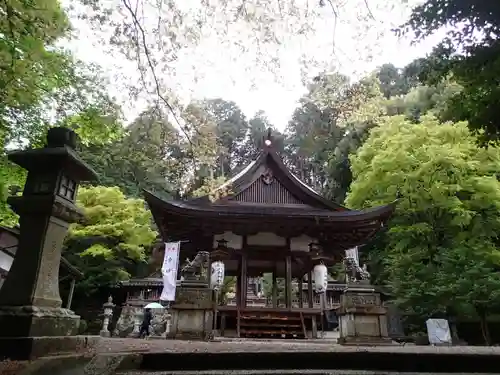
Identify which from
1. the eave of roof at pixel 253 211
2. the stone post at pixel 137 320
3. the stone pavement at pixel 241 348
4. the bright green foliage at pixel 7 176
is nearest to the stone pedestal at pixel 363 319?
the stone pavement at pixel 241 348

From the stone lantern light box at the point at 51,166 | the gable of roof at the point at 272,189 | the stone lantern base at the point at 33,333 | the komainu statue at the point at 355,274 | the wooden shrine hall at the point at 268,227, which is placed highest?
the gable of roof at the point at 272,189

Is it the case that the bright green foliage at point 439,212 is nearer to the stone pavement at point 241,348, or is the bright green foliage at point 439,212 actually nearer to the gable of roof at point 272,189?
the gable of roof at point 272,189

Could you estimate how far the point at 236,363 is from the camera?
11.7ft

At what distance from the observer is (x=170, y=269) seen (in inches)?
526

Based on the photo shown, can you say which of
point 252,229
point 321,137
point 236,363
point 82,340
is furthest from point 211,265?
point 321,137

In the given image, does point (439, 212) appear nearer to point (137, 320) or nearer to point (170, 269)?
point (170, 269)

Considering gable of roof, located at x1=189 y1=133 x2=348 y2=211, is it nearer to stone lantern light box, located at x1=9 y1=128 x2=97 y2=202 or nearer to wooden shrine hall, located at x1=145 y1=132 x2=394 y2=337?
wooden shrine hall, located at x1=145 y1=132 x2=394 y2=337

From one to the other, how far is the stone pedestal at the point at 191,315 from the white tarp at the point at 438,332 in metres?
7.08

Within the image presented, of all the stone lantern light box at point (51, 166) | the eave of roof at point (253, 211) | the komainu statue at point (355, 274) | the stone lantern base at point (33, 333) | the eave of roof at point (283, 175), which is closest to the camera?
the stone lantern base at point (33, 333)

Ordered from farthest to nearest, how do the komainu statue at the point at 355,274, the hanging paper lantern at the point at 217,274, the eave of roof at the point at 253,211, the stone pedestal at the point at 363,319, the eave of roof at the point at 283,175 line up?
the eave of roof at the point at 283,175
the hanging paper lantern at the point at 217,274
the eave of roof at the point at 253,211
the komainu statue at the point at 355,274
the stone pedestal at the point at 363,319

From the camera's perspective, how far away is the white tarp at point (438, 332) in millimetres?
11336

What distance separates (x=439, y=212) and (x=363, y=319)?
843cm

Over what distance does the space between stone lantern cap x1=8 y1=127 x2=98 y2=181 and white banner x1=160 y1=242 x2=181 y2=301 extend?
9.40m

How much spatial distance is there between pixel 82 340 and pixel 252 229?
7.70 metres
